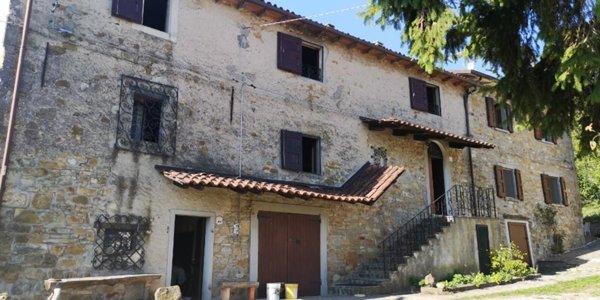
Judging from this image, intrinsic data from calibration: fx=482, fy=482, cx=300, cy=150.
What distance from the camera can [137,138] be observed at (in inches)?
376

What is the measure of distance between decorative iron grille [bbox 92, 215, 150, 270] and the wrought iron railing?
5931 mm

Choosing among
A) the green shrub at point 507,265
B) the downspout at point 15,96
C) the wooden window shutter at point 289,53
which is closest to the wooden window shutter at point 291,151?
the wooden window shutter at point 289,53

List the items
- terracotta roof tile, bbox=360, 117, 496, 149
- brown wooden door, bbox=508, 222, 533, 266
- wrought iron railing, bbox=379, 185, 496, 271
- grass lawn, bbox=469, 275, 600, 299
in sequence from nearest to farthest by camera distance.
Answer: grass lawn, bbox=469, 275, 600, 299 < wrought iron railing, bbox=379, 185, 496, 271 < terracotta roof tile, bbox=360, 117, 496, 149 < brown wooden door, bbox=508, 222, 533, 266

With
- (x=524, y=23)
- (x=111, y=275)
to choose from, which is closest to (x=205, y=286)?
(x=111, y=275)

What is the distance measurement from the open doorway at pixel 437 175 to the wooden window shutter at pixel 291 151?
5.14 metres

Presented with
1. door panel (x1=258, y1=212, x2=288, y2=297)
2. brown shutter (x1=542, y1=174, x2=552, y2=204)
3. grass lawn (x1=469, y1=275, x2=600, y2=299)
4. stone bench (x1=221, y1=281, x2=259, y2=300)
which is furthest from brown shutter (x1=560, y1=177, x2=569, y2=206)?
stone bench (x1=221, y1=281, x2=259, y2=300)

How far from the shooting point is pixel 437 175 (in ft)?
50.2

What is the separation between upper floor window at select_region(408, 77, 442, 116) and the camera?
1469 cm

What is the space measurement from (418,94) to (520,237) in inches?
249

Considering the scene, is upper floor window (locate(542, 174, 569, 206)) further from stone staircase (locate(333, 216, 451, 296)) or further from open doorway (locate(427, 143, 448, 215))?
stone staircase (locate(333, 216, 451, 296))

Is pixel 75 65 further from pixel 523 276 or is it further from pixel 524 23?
pixel 523 276

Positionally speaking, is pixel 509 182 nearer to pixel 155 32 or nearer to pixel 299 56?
pixel 299 56

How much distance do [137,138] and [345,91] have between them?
230 inches

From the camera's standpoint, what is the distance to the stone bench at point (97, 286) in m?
7.37
